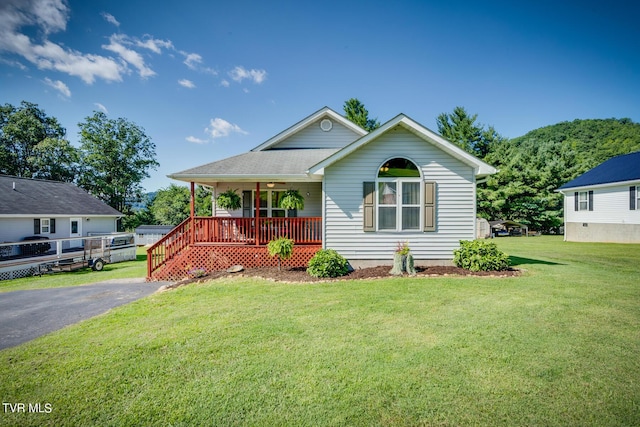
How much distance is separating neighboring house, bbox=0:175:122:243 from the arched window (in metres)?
24.0

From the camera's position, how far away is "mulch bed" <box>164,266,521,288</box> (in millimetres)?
8398

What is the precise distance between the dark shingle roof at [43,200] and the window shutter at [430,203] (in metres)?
25.5

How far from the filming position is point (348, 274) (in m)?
8.88

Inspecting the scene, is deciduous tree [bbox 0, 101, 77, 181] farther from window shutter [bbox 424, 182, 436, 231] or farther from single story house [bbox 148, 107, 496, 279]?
window shutter [bbox 424, 182, 436, 231]

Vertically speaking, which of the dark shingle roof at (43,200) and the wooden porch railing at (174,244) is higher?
the dark shingle roof at (43,200)

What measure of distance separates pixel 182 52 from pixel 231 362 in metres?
16.7

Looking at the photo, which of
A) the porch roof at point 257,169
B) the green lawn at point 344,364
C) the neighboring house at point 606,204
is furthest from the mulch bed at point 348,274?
the neighboring house at point 606,204

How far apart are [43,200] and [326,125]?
24.3 meters

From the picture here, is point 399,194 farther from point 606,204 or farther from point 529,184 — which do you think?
point 529,184

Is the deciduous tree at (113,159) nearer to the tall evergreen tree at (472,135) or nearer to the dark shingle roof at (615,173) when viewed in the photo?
the tall evergreen tree at (472,135)

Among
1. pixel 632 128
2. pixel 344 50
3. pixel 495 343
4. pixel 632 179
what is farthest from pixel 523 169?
pixel 495 343

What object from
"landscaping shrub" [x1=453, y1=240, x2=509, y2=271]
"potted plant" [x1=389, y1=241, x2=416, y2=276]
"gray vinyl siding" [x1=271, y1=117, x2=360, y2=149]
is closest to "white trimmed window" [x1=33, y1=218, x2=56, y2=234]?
"gray vinyl siding" [x1=271, y1=117, x2=360, y2=149]

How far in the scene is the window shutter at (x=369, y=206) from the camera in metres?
9.33

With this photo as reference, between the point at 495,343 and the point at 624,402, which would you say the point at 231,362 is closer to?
the point at 495,343
